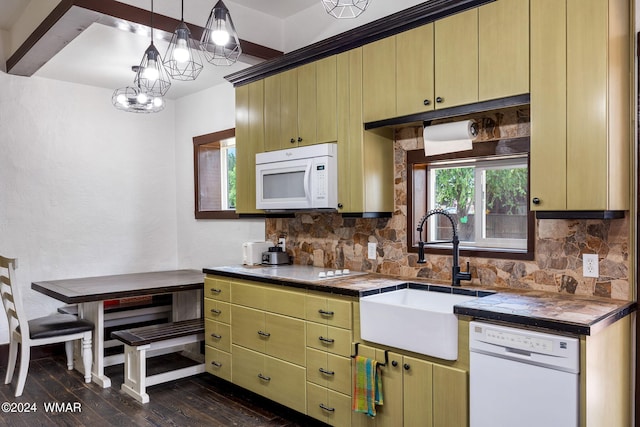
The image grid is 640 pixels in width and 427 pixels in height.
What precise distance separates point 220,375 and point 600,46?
10.4 ft

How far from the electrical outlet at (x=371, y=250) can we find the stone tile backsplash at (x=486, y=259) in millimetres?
29

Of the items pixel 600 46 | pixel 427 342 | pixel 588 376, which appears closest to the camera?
pixel 588 376

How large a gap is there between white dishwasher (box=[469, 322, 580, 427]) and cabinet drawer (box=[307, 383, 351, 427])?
82 cm

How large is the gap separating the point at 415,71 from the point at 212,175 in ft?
9.67

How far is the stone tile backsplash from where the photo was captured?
239cm

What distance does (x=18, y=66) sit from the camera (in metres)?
4.10

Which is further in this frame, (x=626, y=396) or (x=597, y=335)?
(x=626, y=396)

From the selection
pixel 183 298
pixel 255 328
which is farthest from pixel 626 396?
pixel 183 298

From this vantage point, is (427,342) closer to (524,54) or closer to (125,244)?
(524,54)

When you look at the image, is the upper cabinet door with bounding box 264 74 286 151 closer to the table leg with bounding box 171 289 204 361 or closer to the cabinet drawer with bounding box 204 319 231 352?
the cabinet drawer with bounding box 204 319 231 352

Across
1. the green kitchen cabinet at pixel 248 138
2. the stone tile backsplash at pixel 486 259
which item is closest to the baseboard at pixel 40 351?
the green kitchen cabinet at pixel 248 138

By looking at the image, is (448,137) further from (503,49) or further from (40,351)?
(40,351)

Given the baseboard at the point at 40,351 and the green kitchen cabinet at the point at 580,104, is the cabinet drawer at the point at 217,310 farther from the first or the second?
the green kitchen cabinet at the point at 580,104

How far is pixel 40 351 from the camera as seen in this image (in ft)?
14.8
